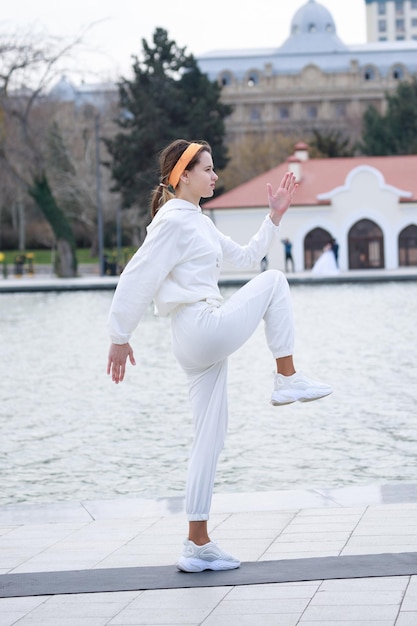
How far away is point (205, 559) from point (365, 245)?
57.0m

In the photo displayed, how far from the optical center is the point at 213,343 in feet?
18.6

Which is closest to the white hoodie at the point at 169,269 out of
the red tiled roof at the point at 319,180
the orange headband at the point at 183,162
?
the orange headband at the point at 183,162

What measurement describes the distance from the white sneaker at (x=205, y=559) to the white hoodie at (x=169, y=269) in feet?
3.09

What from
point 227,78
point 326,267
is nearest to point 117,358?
point 326,267

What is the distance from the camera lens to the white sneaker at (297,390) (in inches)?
224

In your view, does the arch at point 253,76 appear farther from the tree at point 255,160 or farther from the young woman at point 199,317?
the young woman at point 199,317

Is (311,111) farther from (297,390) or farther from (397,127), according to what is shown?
(297,390)

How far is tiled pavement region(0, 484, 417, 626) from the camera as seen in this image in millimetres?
4855

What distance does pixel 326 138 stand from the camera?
79562mm

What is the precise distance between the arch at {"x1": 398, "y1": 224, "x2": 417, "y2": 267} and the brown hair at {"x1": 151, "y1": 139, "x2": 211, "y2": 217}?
184 feet

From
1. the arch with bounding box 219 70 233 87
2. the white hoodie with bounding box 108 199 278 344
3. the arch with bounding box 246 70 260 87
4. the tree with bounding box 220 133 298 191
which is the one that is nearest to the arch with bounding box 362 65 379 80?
the arch with bounding box 246 70 260 87

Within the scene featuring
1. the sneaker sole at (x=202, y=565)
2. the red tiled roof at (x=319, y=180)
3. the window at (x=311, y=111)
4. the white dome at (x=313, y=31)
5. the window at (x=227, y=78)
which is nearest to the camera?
the sneaker sole at (x=202, y=565)

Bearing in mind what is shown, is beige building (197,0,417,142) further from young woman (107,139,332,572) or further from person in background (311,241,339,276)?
young woman (107,139,332,572)

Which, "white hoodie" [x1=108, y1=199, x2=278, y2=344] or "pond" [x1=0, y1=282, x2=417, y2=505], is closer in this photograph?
"white hoodie" [x1=108, y1=199, x2=278, y2=344]
